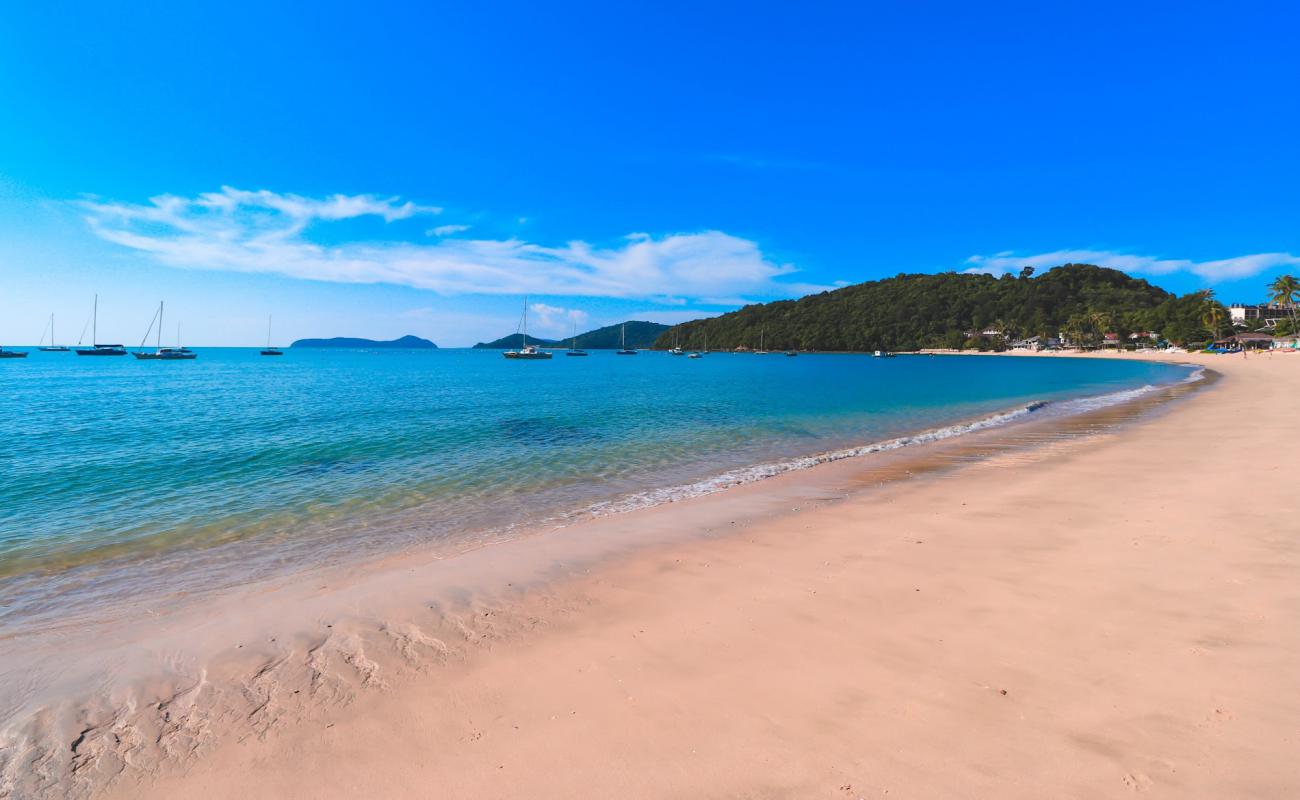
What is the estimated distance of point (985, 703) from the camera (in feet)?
14.7

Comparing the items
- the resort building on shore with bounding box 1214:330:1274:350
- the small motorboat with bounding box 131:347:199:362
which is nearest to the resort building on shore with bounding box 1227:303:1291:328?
the resort building on shore with bounding box 1214:330:1274:350

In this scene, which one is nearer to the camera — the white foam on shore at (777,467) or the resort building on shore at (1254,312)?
the white foam on shore at (777,467)

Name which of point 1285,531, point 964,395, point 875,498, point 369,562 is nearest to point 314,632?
point 369,562

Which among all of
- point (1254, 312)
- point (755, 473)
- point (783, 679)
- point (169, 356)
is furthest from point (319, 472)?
point (1254, 312)

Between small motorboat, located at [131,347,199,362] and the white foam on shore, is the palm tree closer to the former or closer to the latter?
the white foam on shore

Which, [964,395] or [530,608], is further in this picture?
[964,395]

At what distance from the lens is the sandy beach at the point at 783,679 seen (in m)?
3.84

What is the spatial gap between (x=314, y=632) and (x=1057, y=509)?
12.3m

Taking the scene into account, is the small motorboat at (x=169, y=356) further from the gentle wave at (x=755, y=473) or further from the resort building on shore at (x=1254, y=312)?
the resort building on shore at (x=1254, y=312)

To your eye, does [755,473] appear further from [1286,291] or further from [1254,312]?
[1254,312]

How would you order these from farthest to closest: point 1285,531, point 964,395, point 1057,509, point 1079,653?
point 964,395 → point 1057,509 → point 1285,531 → point 1079,653

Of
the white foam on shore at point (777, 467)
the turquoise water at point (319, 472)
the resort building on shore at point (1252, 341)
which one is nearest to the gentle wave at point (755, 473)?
the white foam on shore at point (777, 467)

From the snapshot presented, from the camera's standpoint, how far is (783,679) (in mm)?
4980

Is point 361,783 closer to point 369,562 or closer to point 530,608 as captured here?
point 530,608
